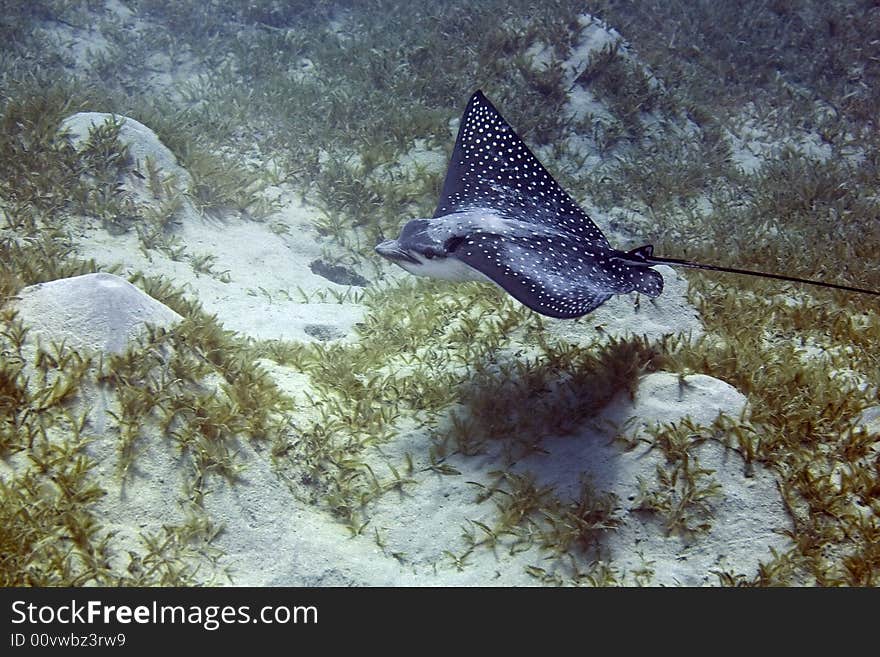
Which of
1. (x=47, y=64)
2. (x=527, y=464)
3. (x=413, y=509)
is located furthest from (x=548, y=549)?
(x=47, y=64)

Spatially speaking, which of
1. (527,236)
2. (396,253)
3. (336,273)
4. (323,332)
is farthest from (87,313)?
(336,273)

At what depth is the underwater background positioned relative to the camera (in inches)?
126

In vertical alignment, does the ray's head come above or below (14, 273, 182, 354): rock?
above

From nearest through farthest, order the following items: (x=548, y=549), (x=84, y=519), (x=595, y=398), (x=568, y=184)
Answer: (x=84, y=519), (x=548, y=549), (x=595, y=398), (x=568, y=184)

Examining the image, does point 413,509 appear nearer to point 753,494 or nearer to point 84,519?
point 84,519

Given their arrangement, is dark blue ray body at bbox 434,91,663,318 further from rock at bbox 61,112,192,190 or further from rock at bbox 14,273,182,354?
rock at bbox 61,112,192,190

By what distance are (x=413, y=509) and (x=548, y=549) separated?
34.4 inches

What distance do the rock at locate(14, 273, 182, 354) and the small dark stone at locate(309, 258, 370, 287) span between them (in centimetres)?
288

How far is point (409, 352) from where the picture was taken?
4664 mm

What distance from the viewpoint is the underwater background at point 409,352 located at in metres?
3.21

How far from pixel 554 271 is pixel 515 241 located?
38 centimetres

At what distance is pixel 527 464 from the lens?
12.2ft

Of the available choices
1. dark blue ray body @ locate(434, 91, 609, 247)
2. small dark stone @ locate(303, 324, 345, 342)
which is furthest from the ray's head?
small dark stone @ locate(303, 324, 345, 342)

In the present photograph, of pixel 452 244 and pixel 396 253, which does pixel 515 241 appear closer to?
pixel 452 244
